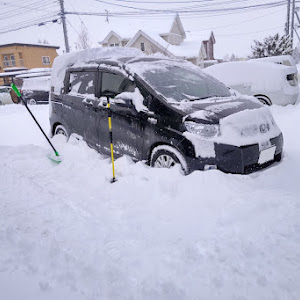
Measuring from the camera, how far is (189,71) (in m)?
4.52

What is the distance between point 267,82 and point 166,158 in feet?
19.2

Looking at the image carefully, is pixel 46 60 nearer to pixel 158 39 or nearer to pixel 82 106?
pixel 158 39

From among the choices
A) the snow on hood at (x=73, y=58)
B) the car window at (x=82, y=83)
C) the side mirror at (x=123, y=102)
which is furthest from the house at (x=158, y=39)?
the side mirror at (x=123, y=102)

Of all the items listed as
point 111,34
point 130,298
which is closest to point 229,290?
point 130,298

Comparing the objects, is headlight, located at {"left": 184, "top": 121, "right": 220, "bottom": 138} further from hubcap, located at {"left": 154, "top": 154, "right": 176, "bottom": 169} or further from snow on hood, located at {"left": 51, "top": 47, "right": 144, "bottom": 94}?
snow on hood, located at {"left": 51, "top": 47, "right": 144, "bottom": 94}

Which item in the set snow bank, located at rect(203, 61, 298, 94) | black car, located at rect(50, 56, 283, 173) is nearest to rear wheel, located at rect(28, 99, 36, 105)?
snow bank, located at rect(203, 61, 298, 94)

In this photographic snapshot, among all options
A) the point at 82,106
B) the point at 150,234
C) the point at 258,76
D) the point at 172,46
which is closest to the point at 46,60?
the point at 172,46

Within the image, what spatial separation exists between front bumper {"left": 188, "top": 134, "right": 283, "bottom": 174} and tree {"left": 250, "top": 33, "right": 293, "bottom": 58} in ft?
73.5

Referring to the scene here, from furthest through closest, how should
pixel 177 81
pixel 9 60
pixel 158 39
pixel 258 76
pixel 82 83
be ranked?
1. pixel 9 60
2. pixel 158 39
3. pixel 258 76
4. pixel 82 83
5. pixel 177 81

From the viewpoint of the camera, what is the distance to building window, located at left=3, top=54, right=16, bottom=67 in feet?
129

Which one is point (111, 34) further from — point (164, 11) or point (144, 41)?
point (164, 11)

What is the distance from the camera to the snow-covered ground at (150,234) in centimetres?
197

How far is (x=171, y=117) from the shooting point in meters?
3.45

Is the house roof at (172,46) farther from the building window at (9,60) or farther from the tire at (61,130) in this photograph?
the tire at (61,130)
